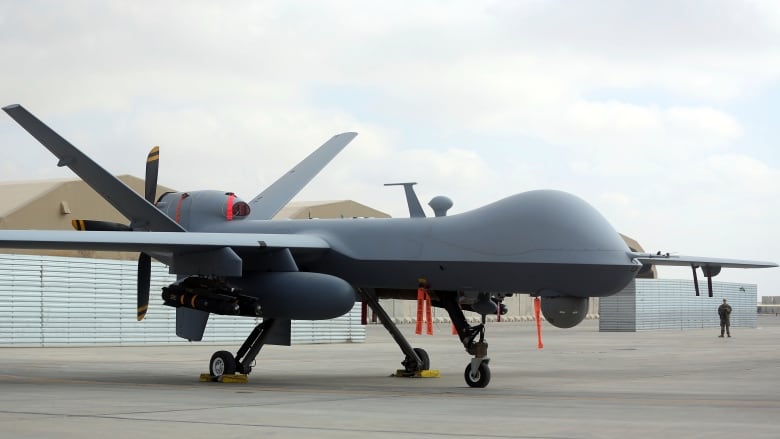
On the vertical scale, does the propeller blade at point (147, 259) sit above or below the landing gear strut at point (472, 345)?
above

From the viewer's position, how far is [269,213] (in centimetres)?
2245

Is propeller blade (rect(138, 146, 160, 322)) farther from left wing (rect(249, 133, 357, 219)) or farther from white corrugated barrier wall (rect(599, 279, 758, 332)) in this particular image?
white corrugated barrier wall (rect(599, 279, 758, 332))

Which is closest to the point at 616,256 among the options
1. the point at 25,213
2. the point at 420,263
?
the point at 420,263

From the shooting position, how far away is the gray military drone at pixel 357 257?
54.8ft

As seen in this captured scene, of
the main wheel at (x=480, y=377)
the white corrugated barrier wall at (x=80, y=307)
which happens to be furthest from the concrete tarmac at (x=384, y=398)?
the white corrugated barrier wall at (x=80, y=307)

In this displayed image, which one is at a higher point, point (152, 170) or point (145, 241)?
point (152, 170)

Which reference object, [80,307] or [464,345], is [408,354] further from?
[80,307]

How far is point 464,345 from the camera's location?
18.1m

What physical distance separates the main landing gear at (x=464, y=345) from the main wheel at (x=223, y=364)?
280 cm

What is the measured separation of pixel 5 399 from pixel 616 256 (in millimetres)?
9308

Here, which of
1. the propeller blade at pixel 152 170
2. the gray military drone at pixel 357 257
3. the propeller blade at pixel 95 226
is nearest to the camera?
the gray military drone at pixel 357 257

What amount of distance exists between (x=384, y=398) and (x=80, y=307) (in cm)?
2137

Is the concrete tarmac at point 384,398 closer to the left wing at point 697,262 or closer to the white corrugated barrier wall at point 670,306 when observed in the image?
the left wing at point 697,262

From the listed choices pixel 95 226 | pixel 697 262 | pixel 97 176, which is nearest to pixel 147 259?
pixel 95 226
